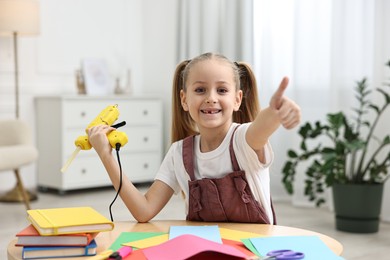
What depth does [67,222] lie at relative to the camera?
4.23ft

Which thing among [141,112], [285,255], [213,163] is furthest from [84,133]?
[285,255]

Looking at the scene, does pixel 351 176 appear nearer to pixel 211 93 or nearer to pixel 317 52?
pixel 317 52

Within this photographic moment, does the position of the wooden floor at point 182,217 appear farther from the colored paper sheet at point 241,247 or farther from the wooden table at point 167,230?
the colored paper sheet at point 241,247

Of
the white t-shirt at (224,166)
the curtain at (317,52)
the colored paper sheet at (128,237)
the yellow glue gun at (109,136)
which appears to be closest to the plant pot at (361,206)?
the curtain at (317,52)

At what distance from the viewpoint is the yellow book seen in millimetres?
1255

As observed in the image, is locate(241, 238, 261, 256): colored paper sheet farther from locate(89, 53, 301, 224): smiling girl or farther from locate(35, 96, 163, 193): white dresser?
locate(35, 96, 163, 193): white dresser

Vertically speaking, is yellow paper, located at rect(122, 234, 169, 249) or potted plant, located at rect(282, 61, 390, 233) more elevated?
yellow paper, located at rect(122, 234, 169, 249)

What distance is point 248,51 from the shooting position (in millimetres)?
4801

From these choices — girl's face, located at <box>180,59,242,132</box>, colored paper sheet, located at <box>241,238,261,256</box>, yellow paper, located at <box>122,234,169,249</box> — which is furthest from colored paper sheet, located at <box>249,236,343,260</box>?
girl's face, located at <box>180,59,242,132</box>

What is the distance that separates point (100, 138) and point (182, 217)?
2588 millimetres

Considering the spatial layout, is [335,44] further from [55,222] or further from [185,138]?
[55,222]

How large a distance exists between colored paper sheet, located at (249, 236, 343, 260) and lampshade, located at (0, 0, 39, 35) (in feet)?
12.4

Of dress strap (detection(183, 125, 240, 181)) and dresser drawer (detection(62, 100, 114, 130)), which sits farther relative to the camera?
dresser drawer (detection(62, 100, 114, 130))

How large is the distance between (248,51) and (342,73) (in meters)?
0.88
